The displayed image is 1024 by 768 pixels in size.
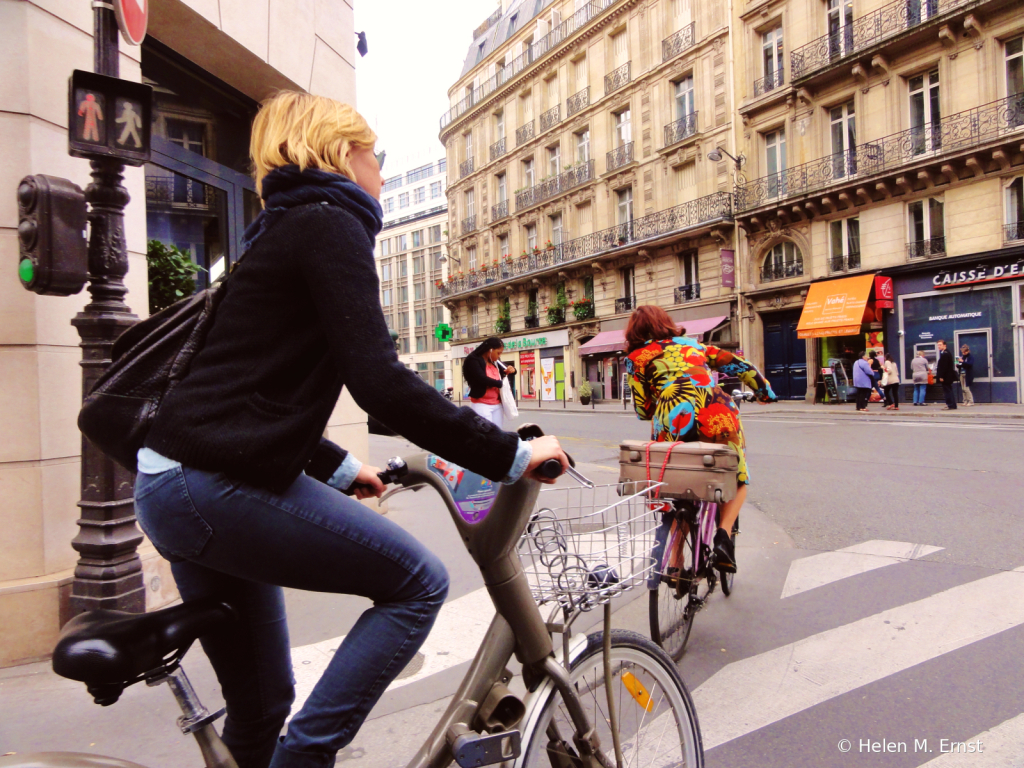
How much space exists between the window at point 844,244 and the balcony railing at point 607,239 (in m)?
3.87

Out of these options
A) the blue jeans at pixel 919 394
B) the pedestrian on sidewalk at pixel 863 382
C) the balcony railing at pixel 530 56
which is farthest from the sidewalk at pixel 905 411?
the balcony railing at pixel 530 56

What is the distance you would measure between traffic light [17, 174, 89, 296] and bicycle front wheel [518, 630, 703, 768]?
2856 mm

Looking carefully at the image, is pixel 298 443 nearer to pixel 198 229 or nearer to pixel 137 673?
pixel 137 673

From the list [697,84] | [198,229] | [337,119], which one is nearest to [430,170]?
[697,84]

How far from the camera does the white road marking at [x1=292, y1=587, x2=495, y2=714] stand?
3.20 metres

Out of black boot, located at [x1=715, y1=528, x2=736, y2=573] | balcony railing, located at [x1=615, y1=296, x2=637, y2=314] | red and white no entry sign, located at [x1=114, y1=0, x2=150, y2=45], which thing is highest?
balcony railing, located at [x1=615, y1=296, x2=637, y2=314]

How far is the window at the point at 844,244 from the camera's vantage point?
21.8 metres

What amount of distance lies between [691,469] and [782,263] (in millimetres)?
23307

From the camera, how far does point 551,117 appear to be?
34.4 metres

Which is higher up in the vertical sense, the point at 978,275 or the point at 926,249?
the point at 926,249

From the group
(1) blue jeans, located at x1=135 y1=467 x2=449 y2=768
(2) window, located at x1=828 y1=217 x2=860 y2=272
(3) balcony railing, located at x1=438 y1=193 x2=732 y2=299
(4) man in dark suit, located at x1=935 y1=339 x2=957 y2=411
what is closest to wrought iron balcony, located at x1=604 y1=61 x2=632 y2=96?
(3) balcony railing, located at x1=438 y1=193 x2=732 y2=299

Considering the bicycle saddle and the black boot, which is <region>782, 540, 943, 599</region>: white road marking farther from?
the bicycle saddle

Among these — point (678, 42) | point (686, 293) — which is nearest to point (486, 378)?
point (686, 293)

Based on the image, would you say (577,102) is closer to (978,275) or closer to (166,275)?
(978,275)
